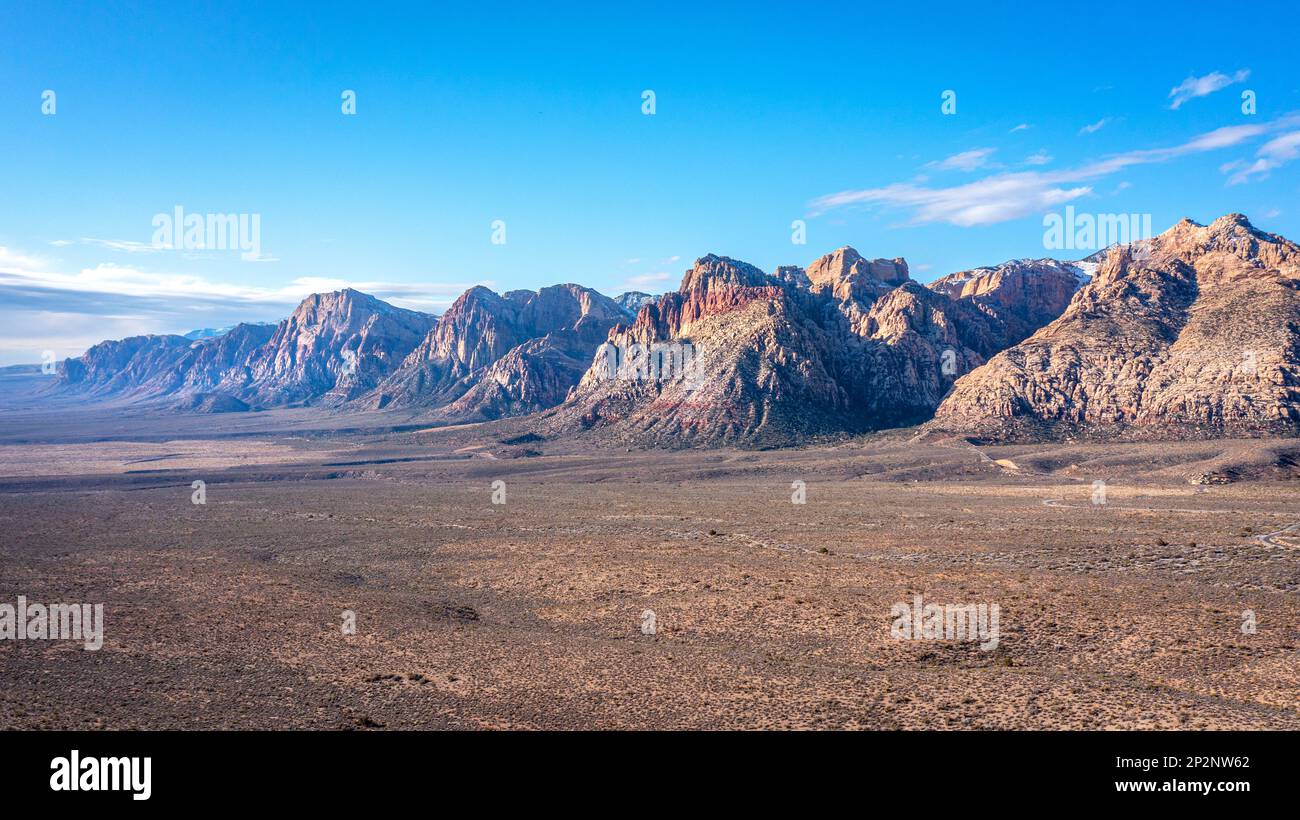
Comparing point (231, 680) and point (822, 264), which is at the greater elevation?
point (822, 264)

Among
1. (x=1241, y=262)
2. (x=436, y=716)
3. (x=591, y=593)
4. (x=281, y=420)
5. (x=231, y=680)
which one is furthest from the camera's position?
(x=281, y=420)

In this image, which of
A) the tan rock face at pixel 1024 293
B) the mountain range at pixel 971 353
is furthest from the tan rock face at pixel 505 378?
the tan rock face at pixel 1024 293

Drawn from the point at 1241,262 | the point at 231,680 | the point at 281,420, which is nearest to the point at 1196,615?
the point at 231,680

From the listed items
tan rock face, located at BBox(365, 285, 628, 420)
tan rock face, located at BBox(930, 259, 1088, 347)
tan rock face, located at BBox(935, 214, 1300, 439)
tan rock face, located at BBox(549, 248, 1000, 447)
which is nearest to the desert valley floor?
tan rock face, located at BBox(935, 214, 1300, 439)

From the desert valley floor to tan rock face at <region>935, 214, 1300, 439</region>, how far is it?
1216 centimetres

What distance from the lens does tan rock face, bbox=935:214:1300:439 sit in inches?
3095

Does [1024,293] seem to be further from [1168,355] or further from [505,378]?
[505,378]

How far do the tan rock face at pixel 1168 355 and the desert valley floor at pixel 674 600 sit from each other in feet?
39.9

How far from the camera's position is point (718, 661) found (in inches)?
910

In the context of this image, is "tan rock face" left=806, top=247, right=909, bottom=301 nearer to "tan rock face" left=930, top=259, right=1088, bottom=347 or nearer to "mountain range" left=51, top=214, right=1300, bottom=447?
"mountain range" left=51, top=214, right=1300, bottom=447

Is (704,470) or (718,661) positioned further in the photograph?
(704,470)

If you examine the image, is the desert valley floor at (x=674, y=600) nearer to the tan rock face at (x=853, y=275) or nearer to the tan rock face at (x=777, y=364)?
the tan rock face at (x=777, y=364)
